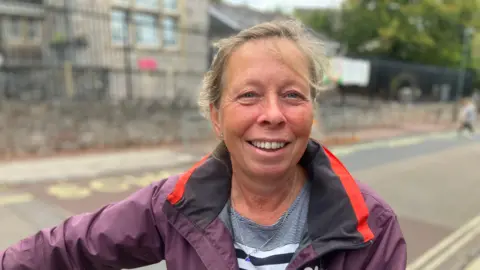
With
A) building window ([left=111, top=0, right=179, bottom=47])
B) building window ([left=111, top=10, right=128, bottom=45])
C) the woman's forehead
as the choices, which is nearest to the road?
the woman's forehead

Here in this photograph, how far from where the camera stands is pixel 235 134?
140cm

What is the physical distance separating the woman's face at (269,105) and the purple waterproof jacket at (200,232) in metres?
0.21

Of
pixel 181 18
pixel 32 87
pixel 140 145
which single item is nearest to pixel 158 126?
pixel 140 145

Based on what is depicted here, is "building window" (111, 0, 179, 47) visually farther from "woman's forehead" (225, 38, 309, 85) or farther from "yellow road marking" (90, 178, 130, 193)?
"woman's forehead" (225, 38, 309, 85)

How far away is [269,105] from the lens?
1.32 m

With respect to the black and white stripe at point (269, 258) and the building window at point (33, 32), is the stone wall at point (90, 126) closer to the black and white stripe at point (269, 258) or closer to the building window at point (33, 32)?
the building window at point (33, 32)

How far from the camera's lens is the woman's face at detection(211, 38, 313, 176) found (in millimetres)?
1323

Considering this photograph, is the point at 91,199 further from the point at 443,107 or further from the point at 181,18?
the point at 443,107

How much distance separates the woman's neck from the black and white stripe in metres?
0.12

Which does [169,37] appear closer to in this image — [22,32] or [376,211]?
[22,32]

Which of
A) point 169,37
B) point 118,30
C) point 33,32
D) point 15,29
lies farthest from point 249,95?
point 15,29

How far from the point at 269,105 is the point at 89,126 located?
28.3 feet

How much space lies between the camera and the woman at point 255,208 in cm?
131

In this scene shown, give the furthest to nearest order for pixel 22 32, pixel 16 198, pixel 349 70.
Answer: pixel 349 70, pixel 22 32, pixel 16 198
